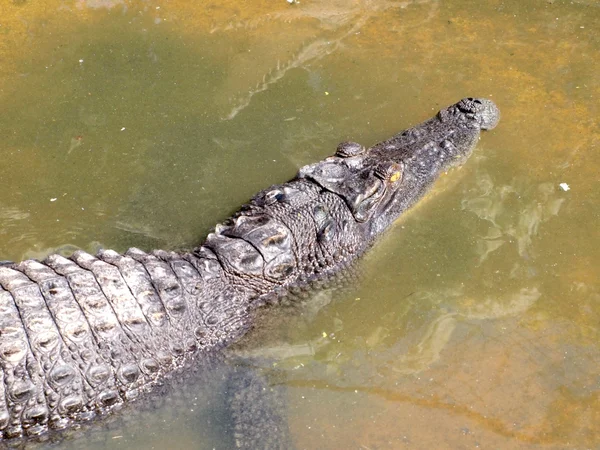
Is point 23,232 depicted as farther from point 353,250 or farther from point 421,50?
point 421,50

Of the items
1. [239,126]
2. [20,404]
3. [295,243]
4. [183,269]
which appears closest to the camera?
[20,404]

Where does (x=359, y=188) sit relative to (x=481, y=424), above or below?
above

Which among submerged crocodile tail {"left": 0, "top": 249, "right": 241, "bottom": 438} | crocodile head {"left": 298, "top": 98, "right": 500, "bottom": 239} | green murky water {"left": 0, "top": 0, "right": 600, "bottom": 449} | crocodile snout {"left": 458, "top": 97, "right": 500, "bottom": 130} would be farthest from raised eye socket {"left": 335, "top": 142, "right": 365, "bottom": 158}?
submerged crocodile tail {"left": 0, "top": 249, "right": 241, "bottom": 438}

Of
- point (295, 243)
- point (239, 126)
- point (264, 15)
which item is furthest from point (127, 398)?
point (264, 15)

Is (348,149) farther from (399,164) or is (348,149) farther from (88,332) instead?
(88,332)

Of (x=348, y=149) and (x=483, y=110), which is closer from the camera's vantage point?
(x=348, y=149)

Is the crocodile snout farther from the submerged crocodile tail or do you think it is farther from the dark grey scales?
the submerged crocodile tail

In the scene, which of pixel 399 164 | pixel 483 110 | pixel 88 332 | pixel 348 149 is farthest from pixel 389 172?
pixel 88 332

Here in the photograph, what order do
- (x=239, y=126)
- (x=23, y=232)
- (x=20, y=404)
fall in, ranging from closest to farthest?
(x=20, y=404) → (x=23, y=232) → (x=239, y=126)
